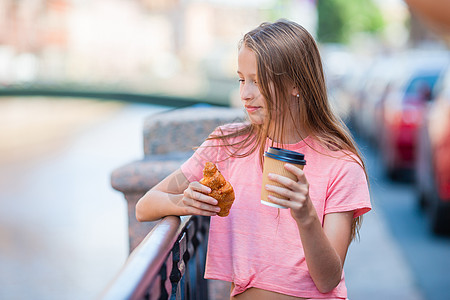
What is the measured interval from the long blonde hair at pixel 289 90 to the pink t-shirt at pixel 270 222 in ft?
0.15

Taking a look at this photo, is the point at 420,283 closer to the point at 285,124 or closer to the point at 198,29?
the point at 285,124

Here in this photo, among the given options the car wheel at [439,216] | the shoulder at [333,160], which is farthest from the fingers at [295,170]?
the car wheel at [439,216]

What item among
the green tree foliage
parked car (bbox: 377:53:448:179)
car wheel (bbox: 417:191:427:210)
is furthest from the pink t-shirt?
the green tree foliage

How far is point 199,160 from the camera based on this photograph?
2354 mm

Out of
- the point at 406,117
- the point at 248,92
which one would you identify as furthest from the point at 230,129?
the point at 406,117

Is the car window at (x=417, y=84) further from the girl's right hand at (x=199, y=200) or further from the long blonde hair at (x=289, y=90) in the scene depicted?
the girl's right hand at (x=199, y=200)

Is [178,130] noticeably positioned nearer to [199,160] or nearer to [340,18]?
[199,160]

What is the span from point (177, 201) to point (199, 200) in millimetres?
187

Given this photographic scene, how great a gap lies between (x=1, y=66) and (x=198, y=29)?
18.0m

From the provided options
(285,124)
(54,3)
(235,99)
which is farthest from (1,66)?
(285,124)

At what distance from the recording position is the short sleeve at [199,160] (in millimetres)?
2348

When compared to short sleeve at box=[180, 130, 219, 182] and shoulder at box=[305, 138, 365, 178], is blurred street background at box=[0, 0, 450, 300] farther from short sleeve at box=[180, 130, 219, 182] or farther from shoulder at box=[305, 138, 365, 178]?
short sleeve at box=[180, 130, 219, 182]

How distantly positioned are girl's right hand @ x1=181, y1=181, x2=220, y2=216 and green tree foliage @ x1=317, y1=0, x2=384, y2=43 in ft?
208

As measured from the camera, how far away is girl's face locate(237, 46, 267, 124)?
2.16m
